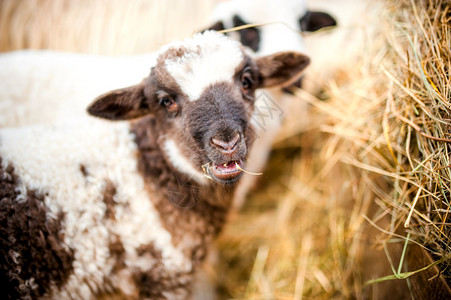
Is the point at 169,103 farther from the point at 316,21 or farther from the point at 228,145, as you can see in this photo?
the point at 316,21

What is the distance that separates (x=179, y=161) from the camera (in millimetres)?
2213

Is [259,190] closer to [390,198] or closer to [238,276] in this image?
[238,276]

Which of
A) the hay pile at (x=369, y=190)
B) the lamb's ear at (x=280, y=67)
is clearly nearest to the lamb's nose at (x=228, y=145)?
the lamb's ear at (x=280, y=67)

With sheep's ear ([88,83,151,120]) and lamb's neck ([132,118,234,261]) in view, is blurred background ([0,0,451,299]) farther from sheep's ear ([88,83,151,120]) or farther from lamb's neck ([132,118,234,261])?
lamb's neck ([132,118,234,261])

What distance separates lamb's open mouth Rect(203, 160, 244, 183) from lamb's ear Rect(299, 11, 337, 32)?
2.05 meters

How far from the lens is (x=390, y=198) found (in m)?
2.25

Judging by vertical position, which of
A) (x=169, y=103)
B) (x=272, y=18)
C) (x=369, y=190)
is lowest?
(x=369, y=190)

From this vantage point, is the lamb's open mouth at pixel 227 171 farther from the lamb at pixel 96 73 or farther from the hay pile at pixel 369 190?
the hay pile at pixel 369 190

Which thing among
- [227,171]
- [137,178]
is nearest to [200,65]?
[227,171]

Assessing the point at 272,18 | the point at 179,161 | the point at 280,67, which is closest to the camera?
the point at 179,161

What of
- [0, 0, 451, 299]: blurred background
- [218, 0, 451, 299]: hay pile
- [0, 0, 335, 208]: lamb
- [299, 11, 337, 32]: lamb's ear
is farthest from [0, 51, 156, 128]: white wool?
[218, 0, 451, 299]: hay pile

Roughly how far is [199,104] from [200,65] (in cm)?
23

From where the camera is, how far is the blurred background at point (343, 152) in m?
1.99

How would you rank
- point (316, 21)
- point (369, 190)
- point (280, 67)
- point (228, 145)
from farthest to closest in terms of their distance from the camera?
1. point (316, 21)
2. point (369, 190)
3. point (280, 67)
4. point (228, 145)
